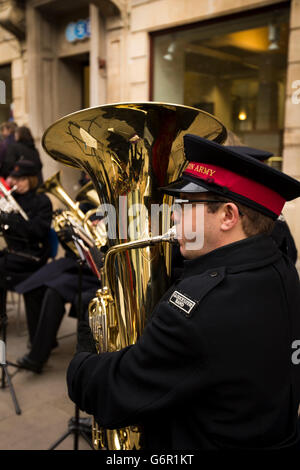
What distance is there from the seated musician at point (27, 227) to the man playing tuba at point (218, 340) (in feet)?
8.48

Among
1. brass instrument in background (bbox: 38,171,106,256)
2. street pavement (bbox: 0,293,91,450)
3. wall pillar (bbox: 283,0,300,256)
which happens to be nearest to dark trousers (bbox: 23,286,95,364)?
street pavement (bbox: 0,293,91,450)

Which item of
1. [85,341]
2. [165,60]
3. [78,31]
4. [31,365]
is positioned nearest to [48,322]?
[31,365]

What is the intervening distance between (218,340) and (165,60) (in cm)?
519

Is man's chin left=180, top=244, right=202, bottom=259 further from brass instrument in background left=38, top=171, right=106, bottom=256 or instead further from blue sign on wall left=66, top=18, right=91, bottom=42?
blue sign on wall left=66, top=18, right=91, bottom=42

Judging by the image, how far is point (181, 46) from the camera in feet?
17.5

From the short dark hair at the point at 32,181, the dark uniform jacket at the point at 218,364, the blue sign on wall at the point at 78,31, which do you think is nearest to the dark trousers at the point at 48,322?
the short dark hair at the point at 32,181

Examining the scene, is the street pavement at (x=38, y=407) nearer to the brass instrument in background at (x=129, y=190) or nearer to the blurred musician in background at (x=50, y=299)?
the blurred musician in background at (x=50, y=299)

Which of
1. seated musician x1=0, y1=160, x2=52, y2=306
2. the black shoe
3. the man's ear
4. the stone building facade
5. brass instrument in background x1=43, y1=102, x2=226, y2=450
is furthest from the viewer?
the stone building facade

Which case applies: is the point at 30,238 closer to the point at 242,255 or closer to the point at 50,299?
the point at 50,299

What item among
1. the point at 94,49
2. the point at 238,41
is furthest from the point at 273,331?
the point at 94,49

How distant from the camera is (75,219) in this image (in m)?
2.73

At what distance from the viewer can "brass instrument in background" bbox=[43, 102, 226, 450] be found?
148 centimetres

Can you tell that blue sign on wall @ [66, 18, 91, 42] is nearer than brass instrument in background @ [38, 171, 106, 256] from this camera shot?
No
